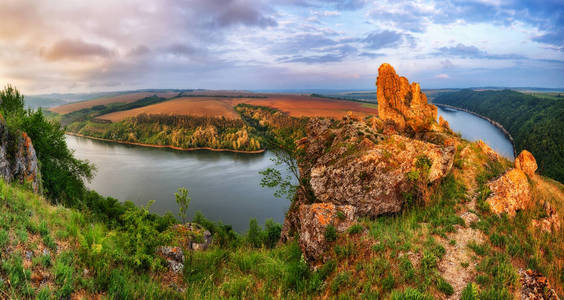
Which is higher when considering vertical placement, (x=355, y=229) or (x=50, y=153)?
(x=50, y=153)

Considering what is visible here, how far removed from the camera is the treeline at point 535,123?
5484 cm

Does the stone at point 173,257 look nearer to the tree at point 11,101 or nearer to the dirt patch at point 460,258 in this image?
the dirt patch at point 460,258

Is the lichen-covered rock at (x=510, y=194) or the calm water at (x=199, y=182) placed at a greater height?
the lichen-covered rock at (x=510, y=194)

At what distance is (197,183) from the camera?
48688 mm

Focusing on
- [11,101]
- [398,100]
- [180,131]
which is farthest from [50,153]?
[180,131]

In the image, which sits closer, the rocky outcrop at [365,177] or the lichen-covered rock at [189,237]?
the rocky outcrop at [365,177]

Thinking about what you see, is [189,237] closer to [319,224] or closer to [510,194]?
[319,224]

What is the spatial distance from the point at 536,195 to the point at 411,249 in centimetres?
Result: 557

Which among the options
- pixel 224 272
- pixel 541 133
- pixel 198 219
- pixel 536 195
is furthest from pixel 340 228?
pixel 541 133

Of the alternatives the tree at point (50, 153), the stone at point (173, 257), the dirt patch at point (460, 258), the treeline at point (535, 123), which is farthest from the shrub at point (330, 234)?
the treeline at point (535, 123)

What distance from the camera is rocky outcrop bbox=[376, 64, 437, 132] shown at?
733 inches

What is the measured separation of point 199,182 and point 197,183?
0.72 metres

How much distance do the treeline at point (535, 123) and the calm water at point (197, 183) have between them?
190ft

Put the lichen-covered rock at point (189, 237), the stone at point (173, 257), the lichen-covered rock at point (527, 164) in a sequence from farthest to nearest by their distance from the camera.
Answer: the lichen-covered rock at point (527, 164), the lichen-covered rock at point (189, 237), the stone at point (173, 257)
